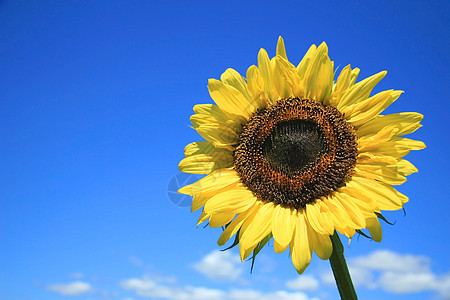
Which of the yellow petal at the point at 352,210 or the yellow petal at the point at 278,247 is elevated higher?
the yellow petal at the point at 352,210

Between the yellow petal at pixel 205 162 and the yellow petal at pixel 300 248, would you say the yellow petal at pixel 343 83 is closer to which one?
the yellow petal at pixel 205 162

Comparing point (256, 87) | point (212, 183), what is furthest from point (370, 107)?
point (212, 183)

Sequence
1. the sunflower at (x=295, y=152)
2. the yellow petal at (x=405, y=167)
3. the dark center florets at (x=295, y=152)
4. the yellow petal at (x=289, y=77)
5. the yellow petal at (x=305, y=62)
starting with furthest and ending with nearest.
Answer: the yellow petal at (x=305, y=62), the yellow petal at (x=289, y=77), the dark center florets at (x=295, y=152), the yellow petal at (x=405, y=167), the sunflower at (x=295, y=152)

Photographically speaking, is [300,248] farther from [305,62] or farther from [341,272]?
[305,62]

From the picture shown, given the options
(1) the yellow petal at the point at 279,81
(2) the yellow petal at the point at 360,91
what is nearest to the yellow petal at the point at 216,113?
(1) the yellow petal at the point at 279,81

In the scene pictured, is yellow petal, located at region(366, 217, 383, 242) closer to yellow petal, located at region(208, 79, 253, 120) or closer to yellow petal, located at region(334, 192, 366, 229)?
yellow petal, located at region(334, 192, 366, 229)

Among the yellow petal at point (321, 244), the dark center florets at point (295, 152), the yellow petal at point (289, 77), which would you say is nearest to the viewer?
the yellow petal at point (321, 244)

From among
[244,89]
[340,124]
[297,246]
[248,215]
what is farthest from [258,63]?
[297,246]
